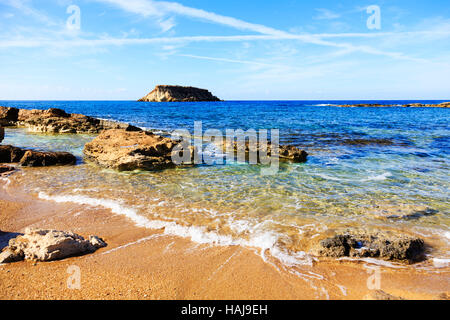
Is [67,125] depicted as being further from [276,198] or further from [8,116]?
[276,198]

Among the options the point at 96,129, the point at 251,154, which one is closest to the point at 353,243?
the point at 251,154

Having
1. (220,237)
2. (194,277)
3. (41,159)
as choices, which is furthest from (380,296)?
(41,159)

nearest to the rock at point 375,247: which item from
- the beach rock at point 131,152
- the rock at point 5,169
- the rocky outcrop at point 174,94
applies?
the beach rock at point 131,152

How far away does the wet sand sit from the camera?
3219 mm

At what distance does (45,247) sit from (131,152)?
5809mm

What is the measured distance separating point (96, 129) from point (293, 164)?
16392mm

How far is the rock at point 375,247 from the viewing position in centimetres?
398

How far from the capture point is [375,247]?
4.14 m

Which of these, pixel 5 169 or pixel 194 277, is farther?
pixel 5 169

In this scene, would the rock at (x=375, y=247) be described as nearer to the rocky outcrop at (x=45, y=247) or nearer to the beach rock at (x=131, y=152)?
the rocky outcrop at (x=45, y=247)

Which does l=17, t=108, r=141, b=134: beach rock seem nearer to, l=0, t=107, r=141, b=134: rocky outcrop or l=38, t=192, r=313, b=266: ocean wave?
l=0, t=107, r=141, b=134: rocky outcrop

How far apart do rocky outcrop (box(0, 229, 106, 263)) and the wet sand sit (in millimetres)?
121
